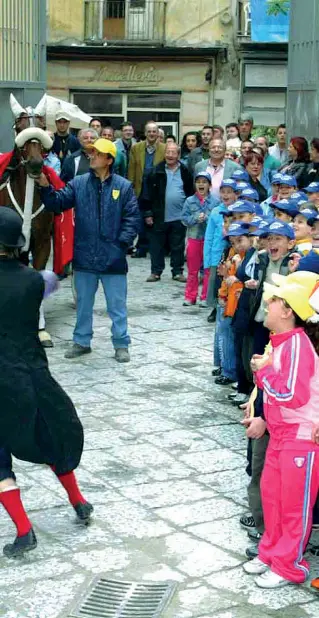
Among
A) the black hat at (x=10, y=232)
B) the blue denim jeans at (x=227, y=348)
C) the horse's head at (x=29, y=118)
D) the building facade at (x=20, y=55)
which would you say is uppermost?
the building facade at (x=20, y=55)

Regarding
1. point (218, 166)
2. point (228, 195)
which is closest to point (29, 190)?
point (228, 195)

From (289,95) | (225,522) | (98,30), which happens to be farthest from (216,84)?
(225,522)

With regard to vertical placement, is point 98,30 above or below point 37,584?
above

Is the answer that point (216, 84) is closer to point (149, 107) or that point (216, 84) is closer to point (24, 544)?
point (149, 107)

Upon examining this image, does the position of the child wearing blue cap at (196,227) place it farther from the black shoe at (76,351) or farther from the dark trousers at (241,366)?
the dark trousers at (241,366)

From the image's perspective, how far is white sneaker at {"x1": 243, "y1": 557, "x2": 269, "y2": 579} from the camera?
5887 millimetres

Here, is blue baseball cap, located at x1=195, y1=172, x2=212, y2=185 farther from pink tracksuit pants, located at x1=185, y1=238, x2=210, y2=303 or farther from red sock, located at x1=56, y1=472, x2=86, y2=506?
red sock, located at x1=56, y1=472, x2=86, y2=506

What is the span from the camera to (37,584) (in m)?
5.75

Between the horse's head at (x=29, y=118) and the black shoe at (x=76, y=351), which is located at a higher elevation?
the horse's head at (x=29, y=118)

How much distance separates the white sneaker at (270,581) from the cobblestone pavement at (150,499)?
0.04m

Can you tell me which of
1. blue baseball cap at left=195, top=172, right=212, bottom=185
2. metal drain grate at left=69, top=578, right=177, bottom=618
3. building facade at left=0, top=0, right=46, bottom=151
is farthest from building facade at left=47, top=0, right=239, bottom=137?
metal drain grate at left=69, top=578, right=177, bottom=618

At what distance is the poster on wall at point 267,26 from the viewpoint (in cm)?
2880

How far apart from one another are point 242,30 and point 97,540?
82.2 ft

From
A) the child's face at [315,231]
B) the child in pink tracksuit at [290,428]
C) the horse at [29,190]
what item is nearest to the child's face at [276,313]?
the child in pink tracksuit at [290,428]
